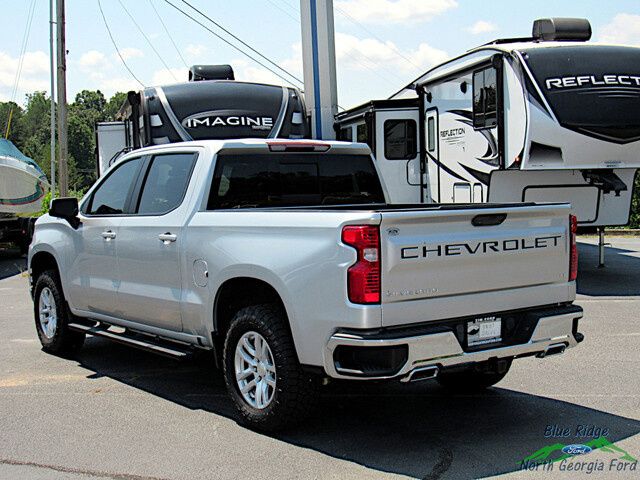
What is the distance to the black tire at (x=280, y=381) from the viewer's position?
5258 mm

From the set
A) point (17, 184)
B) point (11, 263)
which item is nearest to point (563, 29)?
point (11, 263)

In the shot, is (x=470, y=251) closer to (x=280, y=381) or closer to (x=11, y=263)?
(x=280, y=381)

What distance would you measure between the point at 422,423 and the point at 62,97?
1595cm

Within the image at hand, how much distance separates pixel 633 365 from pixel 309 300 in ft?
11.8

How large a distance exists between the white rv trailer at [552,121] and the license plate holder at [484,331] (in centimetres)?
664

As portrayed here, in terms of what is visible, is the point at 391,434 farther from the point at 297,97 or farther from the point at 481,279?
the point at 297,97

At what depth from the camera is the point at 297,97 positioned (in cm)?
1434

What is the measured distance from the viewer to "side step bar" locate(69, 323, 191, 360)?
6.28 meters

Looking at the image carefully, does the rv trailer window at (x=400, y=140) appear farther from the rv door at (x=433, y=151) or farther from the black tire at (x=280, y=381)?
the black tire at (x=280, y=381)

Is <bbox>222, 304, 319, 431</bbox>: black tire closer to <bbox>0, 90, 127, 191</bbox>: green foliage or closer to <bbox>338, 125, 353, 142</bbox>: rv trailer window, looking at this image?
<bbox>338, 125, 353, 142</bbox>: rv trailer window

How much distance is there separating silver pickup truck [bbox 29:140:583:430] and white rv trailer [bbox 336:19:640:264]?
16.4ft

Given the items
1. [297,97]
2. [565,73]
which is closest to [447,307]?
[565,73]

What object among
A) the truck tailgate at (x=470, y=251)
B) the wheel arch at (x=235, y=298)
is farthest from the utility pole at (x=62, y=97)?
the truck tailgate at (x=470, y=251)

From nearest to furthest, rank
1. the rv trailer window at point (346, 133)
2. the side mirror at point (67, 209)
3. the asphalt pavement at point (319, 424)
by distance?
the asphalt pavement at point (319, 424) < the side mirror at point (67, 209) < the rv trailer window at point (346, 133)
